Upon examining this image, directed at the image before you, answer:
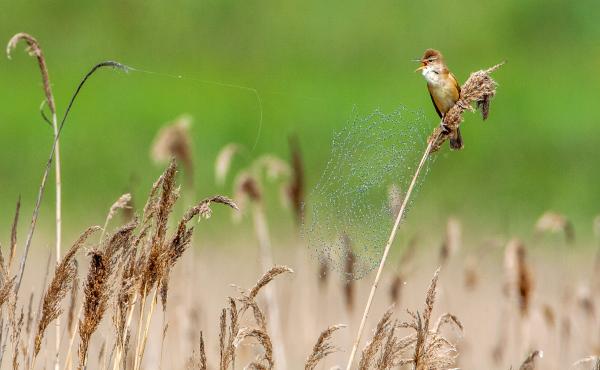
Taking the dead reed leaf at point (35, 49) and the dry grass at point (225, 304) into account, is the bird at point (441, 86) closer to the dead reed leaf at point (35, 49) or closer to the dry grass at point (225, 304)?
the dry grass at point (225, 304)

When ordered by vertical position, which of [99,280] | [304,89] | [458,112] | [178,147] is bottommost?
[99,280]

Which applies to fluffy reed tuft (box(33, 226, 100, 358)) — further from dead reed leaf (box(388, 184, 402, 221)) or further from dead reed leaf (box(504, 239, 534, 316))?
dead reed leaf (box(504, 239, 534, 316))

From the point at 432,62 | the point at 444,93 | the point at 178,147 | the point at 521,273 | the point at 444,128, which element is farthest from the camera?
the point at 178,147

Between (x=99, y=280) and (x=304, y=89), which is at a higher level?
(x=304, y=89)

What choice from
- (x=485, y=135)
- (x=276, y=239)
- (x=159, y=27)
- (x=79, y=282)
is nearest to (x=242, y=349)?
(x=79, y=282)

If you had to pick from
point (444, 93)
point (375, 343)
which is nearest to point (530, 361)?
point (375, 343)

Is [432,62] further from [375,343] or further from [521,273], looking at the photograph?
[375,343]
